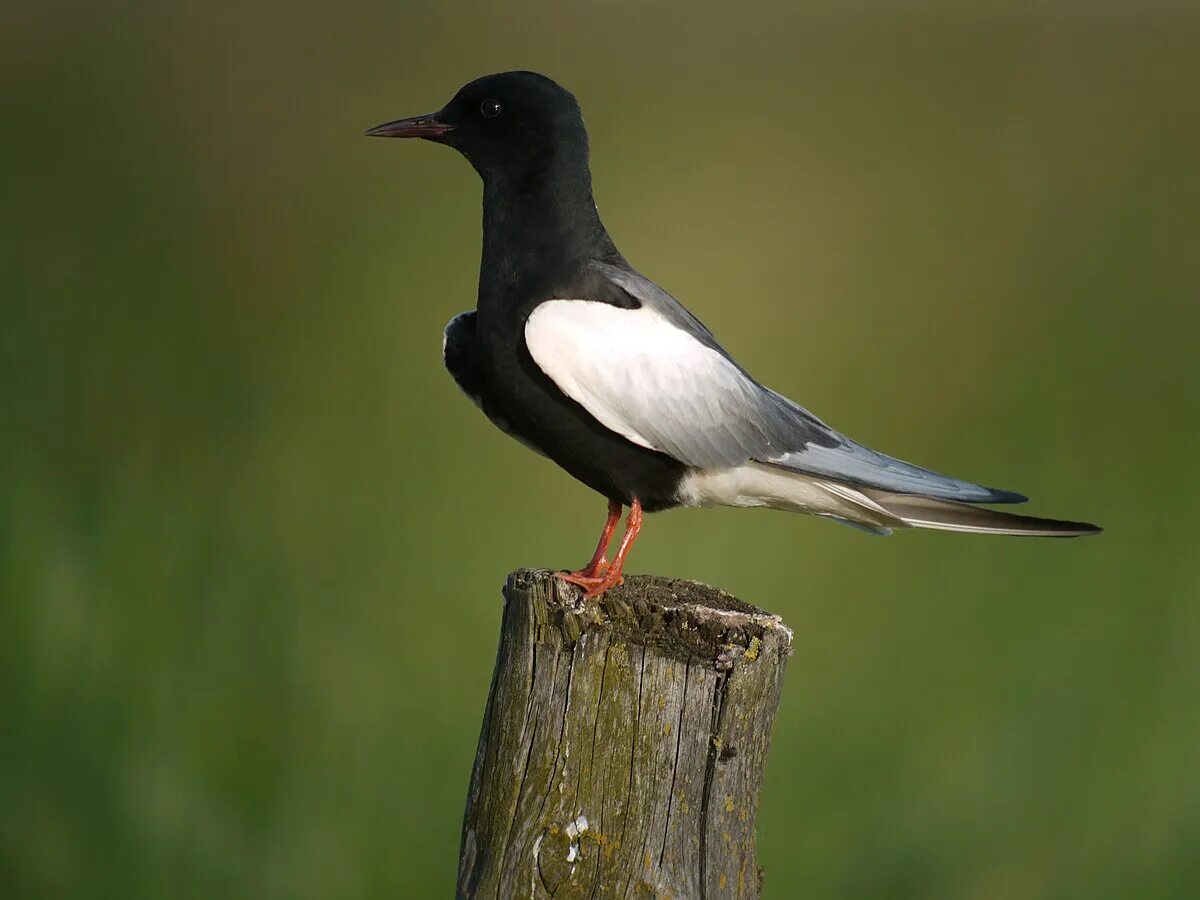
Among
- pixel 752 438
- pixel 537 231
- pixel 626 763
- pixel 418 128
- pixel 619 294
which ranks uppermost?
pixel 418 128

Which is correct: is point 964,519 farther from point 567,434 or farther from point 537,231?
point 537,231

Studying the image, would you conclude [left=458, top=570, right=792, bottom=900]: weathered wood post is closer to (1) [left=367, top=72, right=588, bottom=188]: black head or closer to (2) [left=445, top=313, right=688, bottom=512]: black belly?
(2) [left=445, top=313, right=688, bottom=512]: black belly

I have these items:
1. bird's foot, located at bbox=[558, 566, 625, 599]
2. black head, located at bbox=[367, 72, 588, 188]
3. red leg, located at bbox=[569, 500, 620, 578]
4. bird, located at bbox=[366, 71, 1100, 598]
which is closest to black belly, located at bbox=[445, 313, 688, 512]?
bird, located at bbox=[366, 71, 1100, 598]

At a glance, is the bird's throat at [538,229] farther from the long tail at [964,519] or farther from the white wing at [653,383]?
the long tail at [964,519]

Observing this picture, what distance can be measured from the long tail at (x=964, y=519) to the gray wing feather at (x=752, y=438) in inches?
2.6

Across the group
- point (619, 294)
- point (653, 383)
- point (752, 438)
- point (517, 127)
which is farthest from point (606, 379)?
point (517, 127)

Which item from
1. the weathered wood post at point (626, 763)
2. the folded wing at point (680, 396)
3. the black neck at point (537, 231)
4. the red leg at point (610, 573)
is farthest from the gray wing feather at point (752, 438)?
the weathered wood post at point (626, 763)

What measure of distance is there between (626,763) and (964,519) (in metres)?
1.34

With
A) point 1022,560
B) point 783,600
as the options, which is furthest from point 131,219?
point 1022,560

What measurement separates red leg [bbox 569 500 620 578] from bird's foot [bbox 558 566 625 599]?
1 centimetres

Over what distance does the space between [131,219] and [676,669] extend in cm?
477

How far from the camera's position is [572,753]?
7.97 feet

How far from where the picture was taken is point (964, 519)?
332 cm

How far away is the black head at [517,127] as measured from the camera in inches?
133
